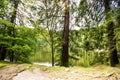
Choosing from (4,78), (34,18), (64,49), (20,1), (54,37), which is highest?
(20,1)

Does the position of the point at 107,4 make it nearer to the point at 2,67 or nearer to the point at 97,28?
the point at 97,28

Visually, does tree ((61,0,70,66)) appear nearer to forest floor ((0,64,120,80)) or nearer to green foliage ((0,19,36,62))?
green foliage ((0,19,36,62))

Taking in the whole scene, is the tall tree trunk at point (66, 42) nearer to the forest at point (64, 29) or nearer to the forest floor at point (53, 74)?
the forest at point (64, 29)

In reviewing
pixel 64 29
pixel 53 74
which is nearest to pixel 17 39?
pixel 64 29

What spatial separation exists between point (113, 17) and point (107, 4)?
167cm

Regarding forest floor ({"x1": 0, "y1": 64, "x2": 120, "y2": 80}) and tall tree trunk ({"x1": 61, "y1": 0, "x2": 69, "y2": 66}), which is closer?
forest floor ({"x1": 0, "y1": 64, "x2": 120, "y2": 80})

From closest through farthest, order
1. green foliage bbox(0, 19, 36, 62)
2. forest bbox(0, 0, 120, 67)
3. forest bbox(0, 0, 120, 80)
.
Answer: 1. forest bbox(0, 0, 120, 80)
2. green foliage bbox(0, 19, 36, 62)
3. forest bbox(0, 0, 120, 67)

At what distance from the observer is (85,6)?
8031 mm

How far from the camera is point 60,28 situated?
31.2ft

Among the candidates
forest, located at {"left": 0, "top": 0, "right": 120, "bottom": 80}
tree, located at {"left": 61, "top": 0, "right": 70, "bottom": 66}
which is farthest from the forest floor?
tree, located at {"left": 61, "top": 0, "right": 70, "bottom": 66}

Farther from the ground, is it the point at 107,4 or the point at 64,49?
the point at 107,4

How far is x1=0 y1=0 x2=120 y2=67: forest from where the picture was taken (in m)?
7.90

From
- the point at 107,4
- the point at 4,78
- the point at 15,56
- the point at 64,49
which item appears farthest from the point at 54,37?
the point at 4,78

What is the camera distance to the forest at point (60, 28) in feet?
25.9
